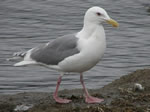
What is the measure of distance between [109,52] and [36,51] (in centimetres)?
750

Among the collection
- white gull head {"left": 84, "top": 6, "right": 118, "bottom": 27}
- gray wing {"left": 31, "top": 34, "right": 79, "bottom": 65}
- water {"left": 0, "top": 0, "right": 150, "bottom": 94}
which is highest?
white gull head {"left": 84, "top": 6, "right": 118, "bottom": 27}

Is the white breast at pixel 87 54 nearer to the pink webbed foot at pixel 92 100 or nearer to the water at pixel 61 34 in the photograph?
the pink webbed foot at pixel 92 100

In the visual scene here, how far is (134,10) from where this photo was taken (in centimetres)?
2188

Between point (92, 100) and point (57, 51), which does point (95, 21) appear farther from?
point (92, 100)

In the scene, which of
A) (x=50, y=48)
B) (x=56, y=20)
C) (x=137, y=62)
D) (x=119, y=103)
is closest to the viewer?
(x=119, y=103)

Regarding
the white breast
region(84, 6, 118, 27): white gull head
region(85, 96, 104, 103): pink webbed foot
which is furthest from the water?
region(84, 6, 118, 27): white gull head

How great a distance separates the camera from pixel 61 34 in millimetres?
17922

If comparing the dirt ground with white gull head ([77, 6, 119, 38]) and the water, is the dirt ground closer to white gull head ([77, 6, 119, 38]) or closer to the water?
white gull head ([77, 6, 119, 38])

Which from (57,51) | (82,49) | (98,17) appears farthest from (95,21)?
(57,51)

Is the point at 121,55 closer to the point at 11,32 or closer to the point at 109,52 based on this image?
the point at 109,52

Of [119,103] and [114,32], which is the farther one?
[114,32]

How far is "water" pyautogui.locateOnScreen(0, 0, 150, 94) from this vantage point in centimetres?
1410

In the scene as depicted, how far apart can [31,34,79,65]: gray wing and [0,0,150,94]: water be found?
4.14m

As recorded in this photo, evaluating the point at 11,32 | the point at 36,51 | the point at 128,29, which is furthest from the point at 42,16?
the point at 36,51
